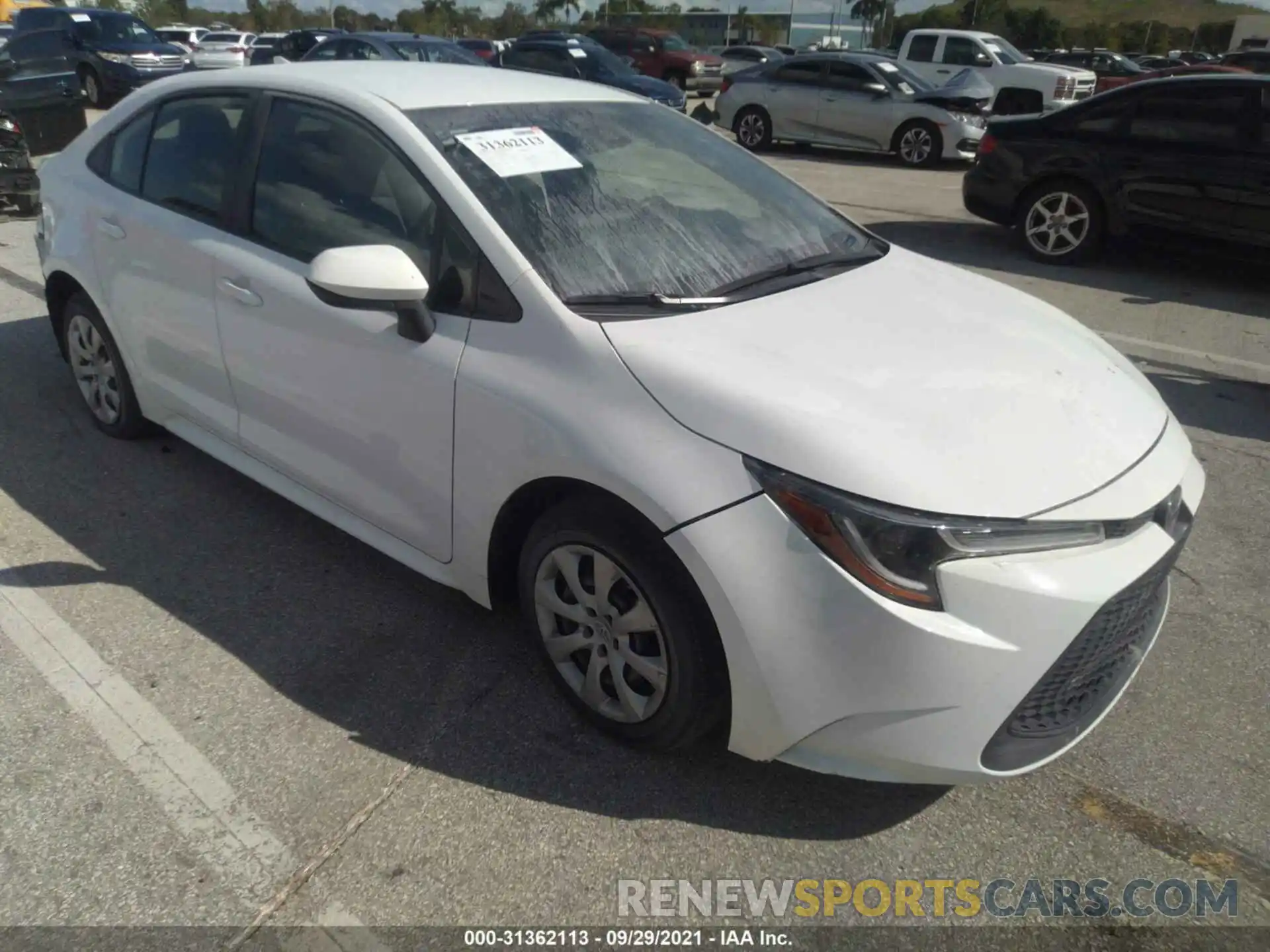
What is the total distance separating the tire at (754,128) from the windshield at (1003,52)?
5459 millimetres

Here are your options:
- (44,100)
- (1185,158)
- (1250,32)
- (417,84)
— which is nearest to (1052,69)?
(1185,158)

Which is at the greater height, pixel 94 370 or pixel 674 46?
pixel 94 370

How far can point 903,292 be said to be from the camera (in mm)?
2898

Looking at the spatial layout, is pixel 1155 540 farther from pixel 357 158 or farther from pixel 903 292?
pixel 357 158

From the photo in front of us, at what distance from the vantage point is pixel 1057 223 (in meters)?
8.10

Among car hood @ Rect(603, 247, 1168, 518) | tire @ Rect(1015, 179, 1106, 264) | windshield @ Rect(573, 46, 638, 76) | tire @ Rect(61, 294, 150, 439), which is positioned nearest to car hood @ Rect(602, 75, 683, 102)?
windshield @ Rect(573, 46, 638, 76)

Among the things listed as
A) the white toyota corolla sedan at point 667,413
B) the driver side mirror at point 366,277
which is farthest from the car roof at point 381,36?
the driver side mirror at point 366,277

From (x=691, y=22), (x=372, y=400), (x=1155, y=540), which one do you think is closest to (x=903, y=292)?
(x=1155, y=540)

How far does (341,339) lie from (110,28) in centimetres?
1907

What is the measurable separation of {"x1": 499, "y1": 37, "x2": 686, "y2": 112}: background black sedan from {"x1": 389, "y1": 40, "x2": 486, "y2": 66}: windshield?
6.71 ft

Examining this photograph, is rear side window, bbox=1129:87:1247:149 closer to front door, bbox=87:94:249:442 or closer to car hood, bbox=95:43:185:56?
front door, bbox=87:94:249:442

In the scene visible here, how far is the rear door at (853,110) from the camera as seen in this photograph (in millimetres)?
14031

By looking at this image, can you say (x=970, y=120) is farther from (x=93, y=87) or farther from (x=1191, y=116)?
→ (x=93, y=87)

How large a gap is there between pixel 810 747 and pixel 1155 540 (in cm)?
94
